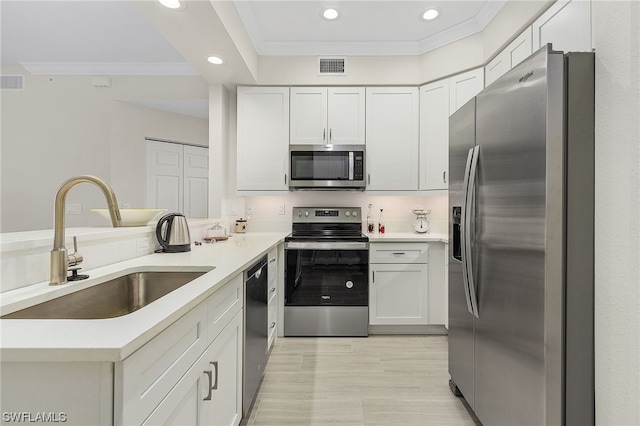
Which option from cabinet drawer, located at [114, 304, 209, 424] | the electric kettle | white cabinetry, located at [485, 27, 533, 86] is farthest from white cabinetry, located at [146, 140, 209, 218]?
white cabinetry, located at [485, 27, 533, 86]

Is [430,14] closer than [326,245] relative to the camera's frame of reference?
Yes

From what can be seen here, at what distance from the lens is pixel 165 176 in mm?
4320

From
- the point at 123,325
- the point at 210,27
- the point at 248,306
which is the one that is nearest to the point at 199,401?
the point at 123,325

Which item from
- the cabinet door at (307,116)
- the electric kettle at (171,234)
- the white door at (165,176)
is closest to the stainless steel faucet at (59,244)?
the electric kettle at (171,234)

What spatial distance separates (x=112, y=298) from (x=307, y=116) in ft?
7.99

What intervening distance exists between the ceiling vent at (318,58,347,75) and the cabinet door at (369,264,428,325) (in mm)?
1961

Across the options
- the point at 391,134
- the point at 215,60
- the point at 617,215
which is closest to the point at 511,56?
the point at 391,134

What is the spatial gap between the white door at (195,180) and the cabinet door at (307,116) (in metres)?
2.11

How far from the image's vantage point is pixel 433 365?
93.8 inches

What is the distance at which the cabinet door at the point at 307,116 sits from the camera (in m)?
3.21

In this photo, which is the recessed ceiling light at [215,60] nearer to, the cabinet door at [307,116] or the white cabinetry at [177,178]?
the cabinet door at [307,116]

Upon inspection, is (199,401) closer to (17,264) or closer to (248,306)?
(248,306)

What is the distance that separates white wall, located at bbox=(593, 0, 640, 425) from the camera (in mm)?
987
